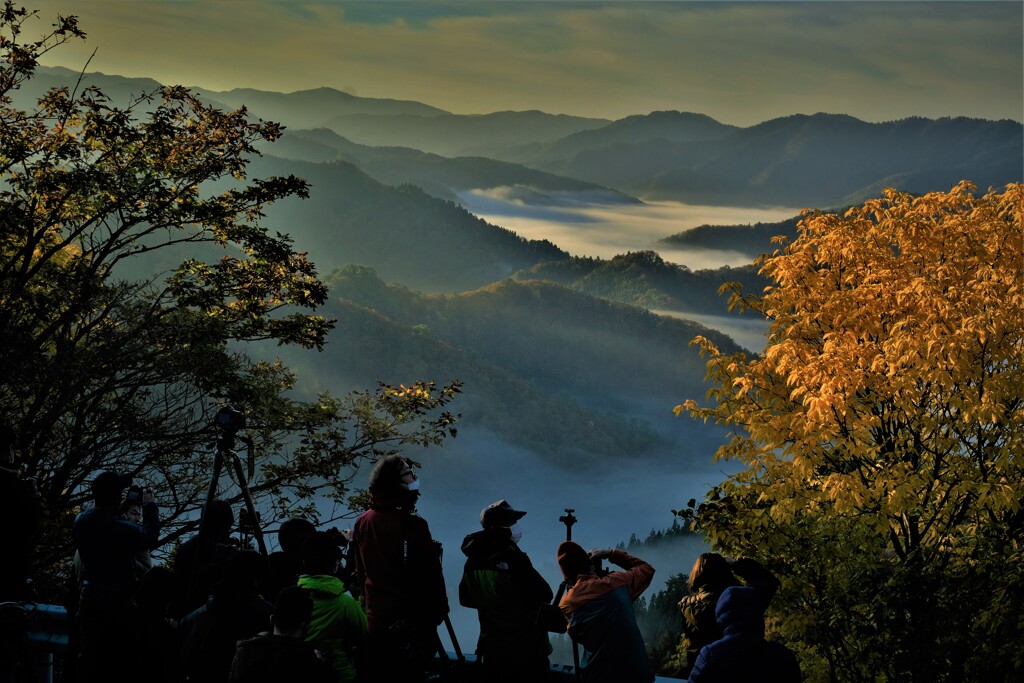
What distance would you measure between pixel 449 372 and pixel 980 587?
129355 millimetres

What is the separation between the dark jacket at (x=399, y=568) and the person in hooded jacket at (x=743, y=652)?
1.89 meters

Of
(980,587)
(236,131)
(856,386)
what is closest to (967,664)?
(980,587)

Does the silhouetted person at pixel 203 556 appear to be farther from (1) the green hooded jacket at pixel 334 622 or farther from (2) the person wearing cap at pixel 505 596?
(2) the person wearing cap at pixel 505 596

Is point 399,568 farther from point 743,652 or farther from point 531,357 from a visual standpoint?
point 531,357

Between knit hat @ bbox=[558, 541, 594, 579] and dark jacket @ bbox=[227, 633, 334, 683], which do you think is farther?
knit hat @ bbox=[558, 541, 594, 579]

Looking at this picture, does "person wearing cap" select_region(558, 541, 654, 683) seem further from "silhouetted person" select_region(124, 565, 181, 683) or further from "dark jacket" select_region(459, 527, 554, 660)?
"silhouetted person" select_region(124, 565, 181, 683)

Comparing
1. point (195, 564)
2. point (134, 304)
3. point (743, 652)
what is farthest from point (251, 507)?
point (134, 304)

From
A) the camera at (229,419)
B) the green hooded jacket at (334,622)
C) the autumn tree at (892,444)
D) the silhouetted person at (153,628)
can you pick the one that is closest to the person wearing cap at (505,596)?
the green hooded jacket at (334,622)

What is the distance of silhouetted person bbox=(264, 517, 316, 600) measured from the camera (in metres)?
6.31

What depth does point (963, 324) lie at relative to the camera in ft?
42.1

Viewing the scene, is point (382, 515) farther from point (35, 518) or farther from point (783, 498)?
point (783, 498)

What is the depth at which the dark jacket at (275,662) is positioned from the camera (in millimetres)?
4770

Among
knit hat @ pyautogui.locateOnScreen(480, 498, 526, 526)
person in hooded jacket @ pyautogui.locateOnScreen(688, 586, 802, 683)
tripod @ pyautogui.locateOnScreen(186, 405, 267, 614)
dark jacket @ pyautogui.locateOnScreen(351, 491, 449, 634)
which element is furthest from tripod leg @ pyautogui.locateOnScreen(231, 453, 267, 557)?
person in hooded jacket @ pyautogui.locateOnScreen(688, 586, 802, 683)

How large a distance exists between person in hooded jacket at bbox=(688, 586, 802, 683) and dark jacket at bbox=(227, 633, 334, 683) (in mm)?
2006
